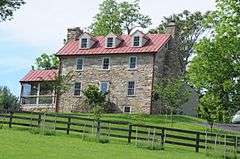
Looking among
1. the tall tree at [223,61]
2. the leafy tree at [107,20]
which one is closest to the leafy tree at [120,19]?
the leafy tree at [107,20]

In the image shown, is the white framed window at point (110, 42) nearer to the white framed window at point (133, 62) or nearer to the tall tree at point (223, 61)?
the white framed window at point (133, 62)

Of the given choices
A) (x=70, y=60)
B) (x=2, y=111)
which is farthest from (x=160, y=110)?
(x=2, y=111)

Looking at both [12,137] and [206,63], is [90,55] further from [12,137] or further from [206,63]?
[12,137]

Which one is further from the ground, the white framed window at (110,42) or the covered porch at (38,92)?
the white framed window at (110,42)

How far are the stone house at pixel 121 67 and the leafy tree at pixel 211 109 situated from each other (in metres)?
13.1

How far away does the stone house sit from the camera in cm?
5166

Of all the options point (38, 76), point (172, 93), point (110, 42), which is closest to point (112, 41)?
point (110, 42)

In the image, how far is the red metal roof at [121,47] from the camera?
52.6 metres

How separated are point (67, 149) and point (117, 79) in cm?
3007

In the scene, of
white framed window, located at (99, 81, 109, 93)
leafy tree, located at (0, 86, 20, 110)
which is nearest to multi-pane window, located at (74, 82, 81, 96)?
white framed window, located at (99, 81, 109, 93)

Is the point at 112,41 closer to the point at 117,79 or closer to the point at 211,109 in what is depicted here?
the point at 117,79

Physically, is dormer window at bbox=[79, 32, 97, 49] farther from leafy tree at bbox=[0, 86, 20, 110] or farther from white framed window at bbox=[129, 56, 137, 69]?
leafy tree at bbox=[0, 86, 20, 110]

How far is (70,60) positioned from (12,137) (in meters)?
30.6

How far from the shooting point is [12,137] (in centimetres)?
2566
